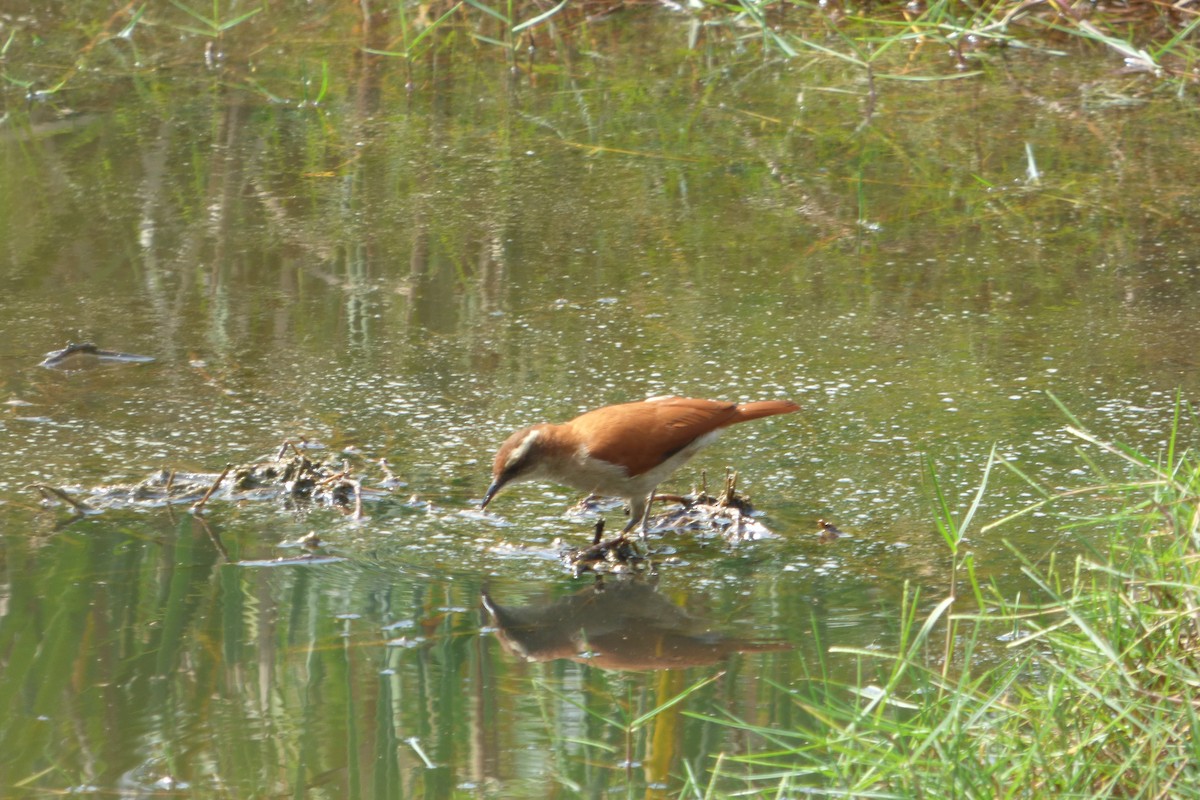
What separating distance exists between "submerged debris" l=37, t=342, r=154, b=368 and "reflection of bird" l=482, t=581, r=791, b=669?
195cm

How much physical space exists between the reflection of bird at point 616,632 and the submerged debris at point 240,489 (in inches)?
26.5

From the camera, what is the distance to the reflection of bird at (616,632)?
3.57 m

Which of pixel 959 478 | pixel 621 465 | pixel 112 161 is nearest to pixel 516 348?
pixel 621 465

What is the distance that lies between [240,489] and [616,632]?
→ 1.25 metres

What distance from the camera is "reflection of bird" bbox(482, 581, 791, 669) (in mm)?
3570

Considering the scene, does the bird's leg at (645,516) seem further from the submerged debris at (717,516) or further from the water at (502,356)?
the water at (502,356)

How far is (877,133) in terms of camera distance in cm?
719

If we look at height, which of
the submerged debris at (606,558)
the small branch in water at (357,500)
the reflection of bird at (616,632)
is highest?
the small branch in water at (357,500)

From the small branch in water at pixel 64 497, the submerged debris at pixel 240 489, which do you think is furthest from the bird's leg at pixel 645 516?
the small branch in water at pixel 64 497

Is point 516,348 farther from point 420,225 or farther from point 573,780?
point 573,780

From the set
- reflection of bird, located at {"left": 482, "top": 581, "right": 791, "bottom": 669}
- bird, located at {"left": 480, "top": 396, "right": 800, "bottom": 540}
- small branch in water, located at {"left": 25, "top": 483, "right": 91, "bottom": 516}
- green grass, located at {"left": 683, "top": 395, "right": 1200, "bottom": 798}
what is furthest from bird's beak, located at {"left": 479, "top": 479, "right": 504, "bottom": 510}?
green grass, located at {"left": 683, "top": 395, "right": 1200, "bottom": 798}

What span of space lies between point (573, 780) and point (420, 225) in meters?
3.62

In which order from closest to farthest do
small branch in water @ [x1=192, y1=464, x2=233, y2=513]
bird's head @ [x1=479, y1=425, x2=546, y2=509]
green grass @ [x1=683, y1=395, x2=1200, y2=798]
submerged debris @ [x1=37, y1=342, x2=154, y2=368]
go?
1. green grass @ [x1=683, y1=395, x2=1200, y2=798]
2. bird's head @ [x1=479, y1=425, x2=546, y2=509]
3. small branch in water @ [x1=192, y1=464, x2=233, y2=513]
4. submerged debris @ [x1=37, y1=342, x2=154, y2=368]

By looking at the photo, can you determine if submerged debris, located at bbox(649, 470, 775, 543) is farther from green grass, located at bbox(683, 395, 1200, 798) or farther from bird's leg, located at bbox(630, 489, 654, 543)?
green grass, located at bbox(683, 395, 1200, 798)
